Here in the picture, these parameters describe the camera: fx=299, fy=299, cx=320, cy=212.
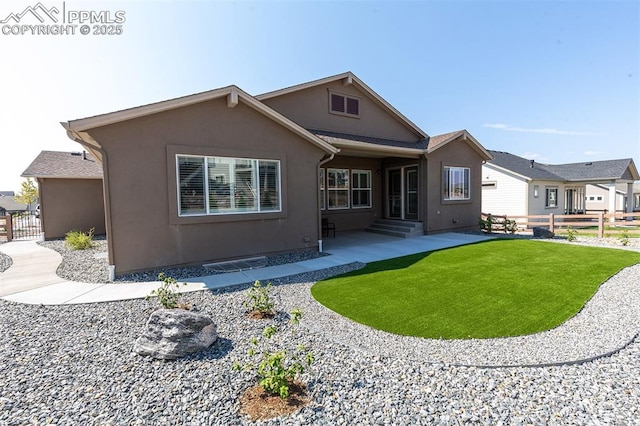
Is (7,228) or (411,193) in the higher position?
(411,193)

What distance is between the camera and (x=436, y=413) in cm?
248

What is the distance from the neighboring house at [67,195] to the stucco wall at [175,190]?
8.69 metres

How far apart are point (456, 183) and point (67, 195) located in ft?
57.6

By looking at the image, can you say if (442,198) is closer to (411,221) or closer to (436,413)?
(411,221)

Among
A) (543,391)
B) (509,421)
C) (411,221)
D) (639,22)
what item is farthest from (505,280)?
(639,22)

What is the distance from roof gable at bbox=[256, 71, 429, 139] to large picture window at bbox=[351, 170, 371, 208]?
2.89 m

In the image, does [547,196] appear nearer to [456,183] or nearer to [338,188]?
[456,183]

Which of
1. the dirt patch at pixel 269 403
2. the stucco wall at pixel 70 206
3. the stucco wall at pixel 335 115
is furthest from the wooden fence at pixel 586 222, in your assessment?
the stucco wall at pixel 70 206

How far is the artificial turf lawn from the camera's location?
14.0 feet

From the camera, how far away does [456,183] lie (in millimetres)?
13617

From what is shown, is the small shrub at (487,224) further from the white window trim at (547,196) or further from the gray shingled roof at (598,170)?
the gray shingled roof at (598,170)

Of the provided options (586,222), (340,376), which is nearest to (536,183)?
(586,222)

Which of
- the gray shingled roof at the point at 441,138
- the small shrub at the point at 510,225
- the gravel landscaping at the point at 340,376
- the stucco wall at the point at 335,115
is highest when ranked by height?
the stucco wall at the point at 335,115

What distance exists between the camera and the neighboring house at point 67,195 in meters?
13.0
